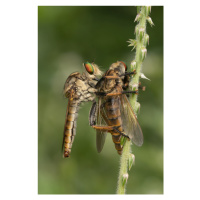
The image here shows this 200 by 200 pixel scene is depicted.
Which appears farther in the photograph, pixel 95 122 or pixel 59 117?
pixel 59 117

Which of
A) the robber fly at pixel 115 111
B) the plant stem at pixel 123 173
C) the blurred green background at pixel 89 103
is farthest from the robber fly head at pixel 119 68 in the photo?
the plant stem at pixel 123 173

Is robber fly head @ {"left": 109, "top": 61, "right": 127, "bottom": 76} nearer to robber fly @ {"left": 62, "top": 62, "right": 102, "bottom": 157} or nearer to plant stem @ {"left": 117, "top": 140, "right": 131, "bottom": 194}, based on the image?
robber fly @ {"left": 62, "top": 62, "right": 102, "bottom": 157}

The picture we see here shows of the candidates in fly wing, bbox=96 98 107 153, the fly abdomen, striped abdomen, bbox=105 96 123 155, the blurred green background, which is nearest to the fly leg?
fly wing, bbox=96 98 107 153

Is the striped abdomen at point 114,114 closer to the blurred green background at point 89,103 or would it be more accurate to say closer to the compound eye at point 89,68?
the compound eye at point 89,68

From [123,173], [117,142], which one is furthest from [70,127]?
[123,173]

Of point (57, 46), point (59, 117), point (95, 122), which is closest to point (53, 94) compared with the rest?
point (59, 117)

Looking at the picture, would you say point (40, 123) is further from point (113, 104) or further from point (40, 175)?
point (113, 104)
